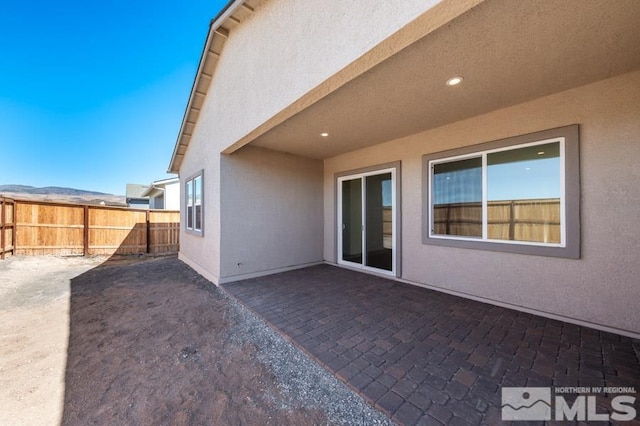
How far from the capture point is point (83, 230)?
8.63 meters

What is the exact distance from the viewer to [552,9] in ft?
5.98

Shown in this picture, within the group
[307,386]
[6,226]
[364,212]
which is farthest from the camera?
[6,226]

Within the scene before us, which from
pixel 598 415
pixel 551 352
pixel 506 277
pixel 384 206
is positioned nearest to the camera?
pixel 598 415

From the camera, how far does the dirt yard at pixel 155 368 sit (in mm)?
1775

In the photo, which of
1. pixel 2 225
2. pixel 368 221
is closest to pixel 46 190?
pixel 2 225

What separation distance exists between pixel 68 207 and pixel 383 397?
11745 millimetres

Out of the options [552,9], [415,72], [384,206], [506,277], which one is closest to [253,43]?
[415,72]

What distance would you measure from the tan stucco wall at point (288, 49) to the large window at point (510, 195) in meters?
2.94

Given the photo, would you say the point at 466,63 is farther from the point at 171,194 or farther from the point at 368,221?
the point at 171,194

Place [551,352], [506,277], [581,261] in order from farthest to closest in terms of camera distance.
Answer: [506,277]
[581,261]
[551,352]

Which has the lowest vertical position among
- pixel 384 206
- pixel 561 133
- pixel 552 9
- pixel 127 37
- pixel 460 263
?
pixel 460 263

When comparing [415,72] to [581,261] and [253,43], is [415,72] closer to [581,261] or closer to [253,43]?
[253,43]

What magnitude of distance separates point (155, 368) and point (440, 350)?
2948 millimetres

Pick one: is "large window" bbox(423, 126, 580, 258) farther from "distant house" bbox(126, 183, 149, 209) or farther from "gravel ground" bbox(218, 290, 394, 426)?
"distant house" bbox(126, 183, 149, 209)
